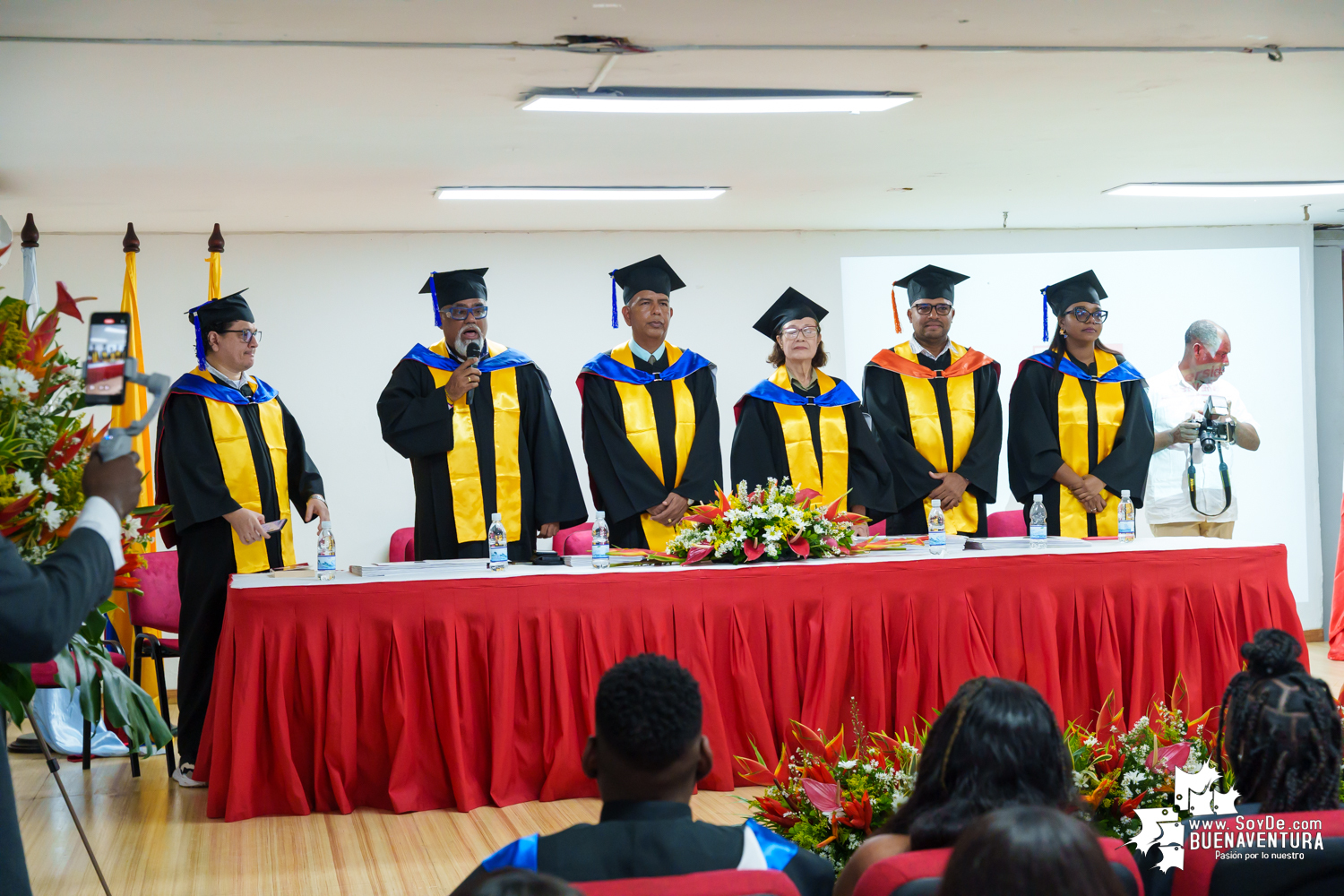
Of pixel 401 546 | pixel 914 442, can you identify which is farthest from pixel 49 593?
pixel 401 546

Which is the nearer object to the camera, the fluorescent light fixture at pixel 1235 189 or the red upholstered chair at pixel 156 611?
the red upholstered chair at pixel 156 611

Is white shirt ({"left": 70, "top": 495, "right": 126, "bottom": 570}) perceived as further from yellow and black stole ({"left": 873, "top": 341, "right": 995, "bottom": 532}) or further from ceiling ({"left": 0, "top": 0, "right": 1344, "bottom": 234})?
yellow and black stole ({"left": 873, "top": 341, "right": 995, "bottom": 532})

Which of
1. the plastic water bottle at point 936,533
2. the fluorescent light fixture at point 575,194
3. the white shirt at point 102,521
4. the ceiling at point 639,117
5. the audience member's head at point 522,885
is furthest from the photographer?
the fluorescent light fixture at point 575,194

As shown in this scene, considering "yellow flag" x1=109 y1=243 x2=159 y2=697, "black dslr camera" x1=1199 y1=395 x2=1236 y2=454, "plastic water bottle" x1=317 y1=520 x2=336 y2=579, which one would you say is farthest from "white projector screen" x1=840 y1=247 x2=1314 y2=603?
"plastic water bottle" x1=317 y1=520 x2=336 y2=579

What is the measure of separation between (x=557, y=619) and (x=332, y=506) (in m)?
3.64

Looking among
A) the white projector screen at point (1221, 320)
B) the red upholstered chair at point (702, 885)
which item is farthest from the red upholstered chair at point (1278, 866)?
the white projector screen at point (1221, 320)

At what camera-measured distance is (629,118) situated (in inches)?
203

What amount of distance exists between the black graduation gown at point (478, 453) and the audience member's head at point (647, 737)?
348cm

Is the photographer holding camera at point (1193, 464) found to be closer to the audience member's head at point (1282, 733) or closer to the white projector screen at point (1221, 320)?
the white projector screen at point (1221, 320)

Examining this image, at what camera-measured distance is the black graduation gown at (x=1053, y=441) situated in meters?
5.80

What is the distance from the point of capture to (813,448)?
561 cm

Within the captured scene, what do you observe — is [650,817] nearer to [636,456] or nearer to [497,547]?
[497,547]

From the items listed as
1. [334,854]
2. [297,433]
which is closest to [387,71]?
[297,433]

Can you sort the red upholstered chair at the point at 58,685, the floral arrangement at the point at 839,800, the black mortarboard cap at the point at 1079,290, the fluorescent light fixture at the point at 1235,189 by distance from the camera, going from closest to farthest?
the floral arrangement at the point at 839,800 → the red upholstered chair at the point at 58,685 → the black mortarboard cap at the point at 1079,290 → the fluorescent light fixture at the point at 1235,189
